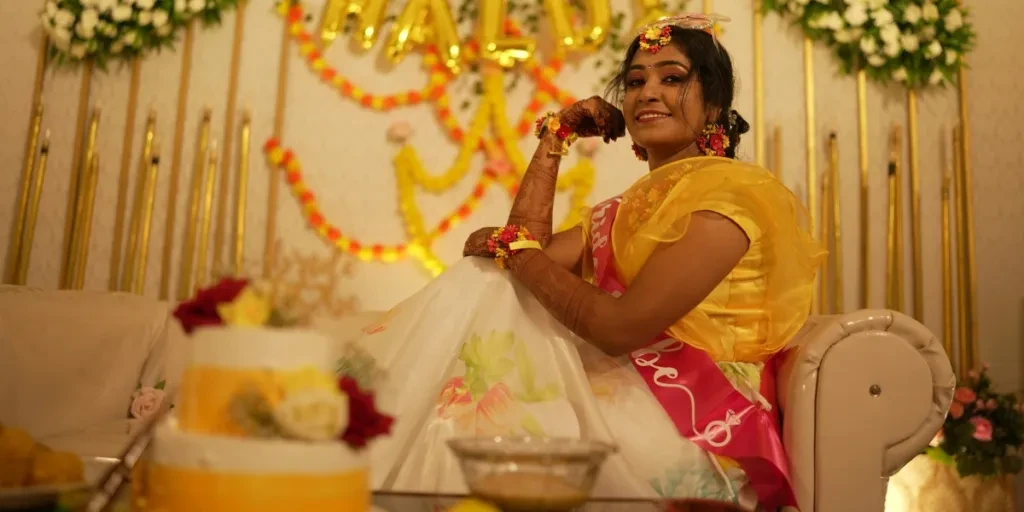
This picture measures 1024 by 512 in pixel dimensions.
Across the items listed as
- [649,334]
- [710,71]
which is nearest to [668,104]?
[710,71]

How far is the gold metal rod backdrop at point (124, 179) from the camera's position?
346 centimetres

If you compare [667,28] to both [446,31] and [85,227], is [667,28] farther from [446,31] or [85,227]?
[85,227]

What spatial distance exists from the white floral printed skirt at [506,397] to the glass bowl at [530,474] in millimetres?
517

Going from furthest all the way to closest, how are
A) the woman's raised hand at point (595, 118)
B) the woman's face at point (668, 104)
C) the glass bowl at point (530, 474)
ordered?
the woman's raised hand at point (595, 118)
the woman's face at point (668, 104)
the glass bowl at point (530, 474)

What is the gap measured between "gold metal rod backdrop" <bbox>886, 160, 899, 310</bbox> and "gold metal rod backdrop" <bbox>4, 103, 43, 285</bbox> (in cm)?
332

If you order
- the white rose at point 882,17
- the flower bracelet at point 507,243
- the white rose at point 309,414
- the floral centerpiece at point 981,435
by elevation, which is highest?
the white rose at point 882,17

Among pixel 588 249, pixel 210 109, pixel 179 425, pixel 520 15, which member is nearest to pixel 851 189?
pixel 520 15

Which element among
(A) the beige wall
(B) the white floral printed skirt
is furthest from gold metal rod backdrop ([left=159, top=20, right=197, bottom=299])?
(B) the white floral printed skirt

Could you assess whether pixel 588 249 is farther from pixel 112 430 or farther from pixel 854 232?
pixel 854 232

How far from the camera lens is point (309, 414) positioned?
699mm

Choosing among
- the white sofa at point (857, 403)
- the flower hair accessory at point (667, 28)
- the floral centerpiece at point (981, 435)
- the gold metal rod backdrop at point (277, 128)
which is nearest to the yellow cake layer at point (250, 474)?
the white sofa at point (857, 403)

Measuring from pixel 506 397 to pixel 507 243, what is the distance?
44 centimetres

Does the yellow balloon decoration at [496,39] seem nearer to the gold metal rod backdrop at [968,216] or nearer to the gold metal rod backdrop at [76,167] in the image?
the gold metal rod backdrop at [76,167]

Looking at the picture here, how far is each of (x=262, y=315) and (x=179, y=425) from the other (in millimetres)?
117
